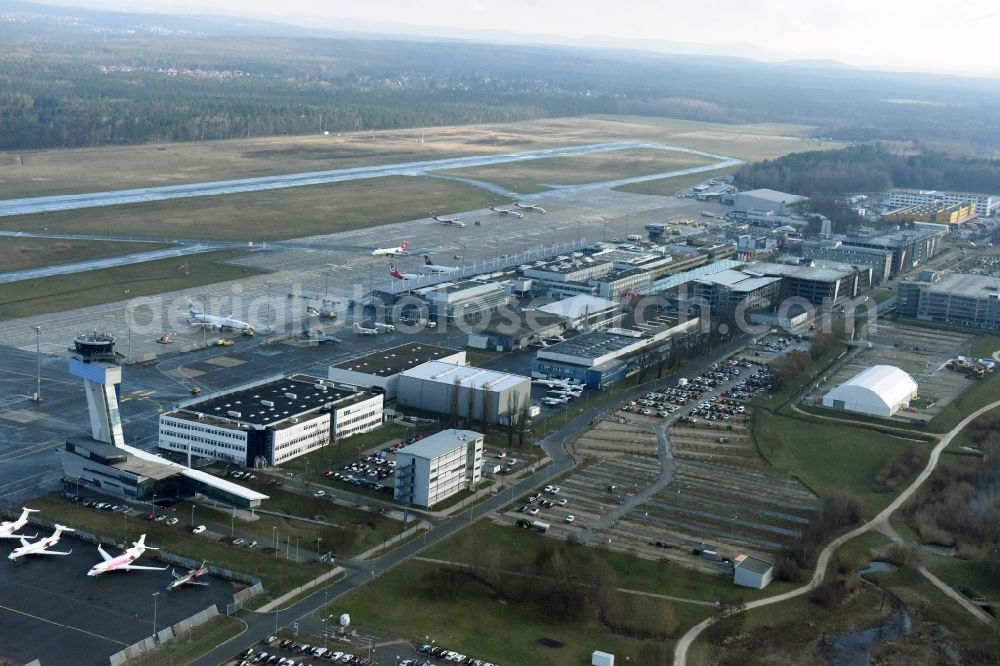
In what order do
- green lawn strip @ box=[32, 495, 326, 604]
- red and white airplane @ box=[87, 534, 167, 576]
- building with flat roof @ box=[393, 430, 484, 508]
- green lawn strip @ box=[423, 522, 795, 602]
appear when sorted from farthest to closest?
building with flat roof @ box=[393, 430, 484, 508]
green lawn strip @ box=[423, 522, 795, 602]
green lawn strip @ box=[32, 495, 326, 604]
red and white airplane @ box=[87, 534, 167, 576]

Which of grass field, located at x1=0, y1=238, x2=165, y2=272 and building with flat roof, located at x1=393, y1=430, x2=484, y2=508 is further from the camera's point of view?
grass field, located at x1=0, y1=238, x2=165, y2=272

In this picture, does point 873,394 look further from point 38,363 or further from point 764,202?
point 764,202

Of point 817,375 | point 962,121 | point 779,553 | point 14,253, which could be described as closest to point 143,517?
point 779,553

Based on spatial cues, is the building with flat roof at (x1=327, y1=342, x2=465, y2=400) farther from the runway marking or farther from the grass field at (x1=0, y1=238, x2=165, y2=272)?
the grass field at (x1=0, y1=238, x2=165, y2=272)

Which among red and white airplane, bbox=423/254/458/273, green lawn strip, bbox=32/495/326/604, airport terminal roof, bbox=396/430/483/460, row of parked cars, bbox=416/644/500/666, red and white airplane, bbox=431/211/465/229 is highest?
red and white airplane, bbox=431/211/465/229

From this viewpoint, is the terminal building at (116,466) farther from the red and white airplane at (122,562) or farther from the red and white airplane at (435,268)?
the red and white airplane at (435,268)

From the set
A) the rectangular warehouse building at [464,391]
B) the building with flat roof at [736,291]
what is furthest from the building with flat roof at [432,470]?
the building with flat roof at [736,291]

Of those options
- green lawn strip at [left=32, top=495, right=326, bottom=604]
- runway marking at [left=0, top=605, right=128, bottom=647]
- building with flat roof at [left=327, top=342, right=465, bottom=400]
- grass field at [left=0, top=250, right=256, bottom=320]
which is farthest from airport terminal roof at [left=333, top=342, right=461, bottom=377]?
runway marking at [left=0, top=605, right=128, bottom=647]
